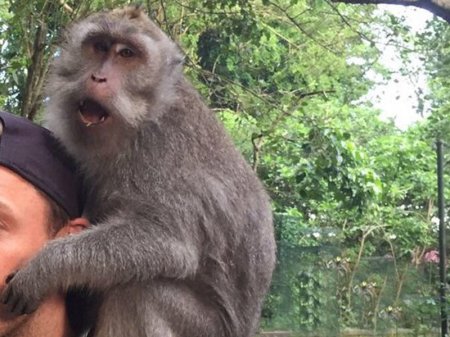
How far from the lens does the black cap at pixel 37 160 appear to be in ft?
6.42


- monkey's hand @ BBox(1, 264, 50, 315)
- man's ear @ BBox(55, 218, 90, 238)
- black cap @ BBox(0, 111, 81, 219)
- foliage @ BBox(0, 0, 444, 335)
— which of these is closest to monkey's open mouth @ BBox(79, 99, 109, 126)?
black cap @ BBox(0, 111, 81, 219)

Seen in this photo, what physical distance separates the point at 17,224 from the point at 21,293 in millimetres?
199

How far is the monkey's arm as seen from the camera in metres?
2.52

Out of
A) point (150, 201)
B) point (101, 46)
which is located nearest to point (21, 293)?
point (150, 201)

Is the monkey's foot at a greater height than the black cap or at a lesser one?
lesser

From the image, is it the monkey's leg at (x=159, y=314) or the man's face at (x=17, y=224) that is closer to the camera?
the man's face at (x=17, y=224)

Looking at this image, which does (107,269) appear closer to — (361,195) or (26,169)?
(26,169)

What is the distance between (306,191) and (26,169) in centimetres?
480

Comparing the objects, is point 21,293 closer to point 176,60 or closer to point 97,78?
point 97,78

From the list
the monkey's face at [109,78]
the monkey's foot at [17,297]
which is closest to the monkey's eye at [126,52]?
the monkey's face at [109,78]

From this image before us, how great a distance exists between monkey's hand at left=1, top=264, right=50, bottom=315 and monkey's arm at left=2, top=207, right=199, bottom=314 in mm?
314

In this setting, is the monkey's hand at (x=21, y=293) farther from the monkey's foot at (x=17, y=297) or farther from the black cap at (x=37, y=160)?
the black cap at (x=37, y=160)

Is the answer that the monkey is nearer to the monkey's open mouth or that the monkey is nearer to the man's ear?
the monkey's open mouth

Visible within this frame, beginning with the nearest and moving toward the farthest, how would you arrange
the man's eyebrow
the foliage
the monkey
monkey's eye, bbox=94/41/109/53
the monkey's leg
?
the man's eyebrow, the monkey's leg, the monkey, monkey's eye, bbox=94/41/109/53, the foliage
